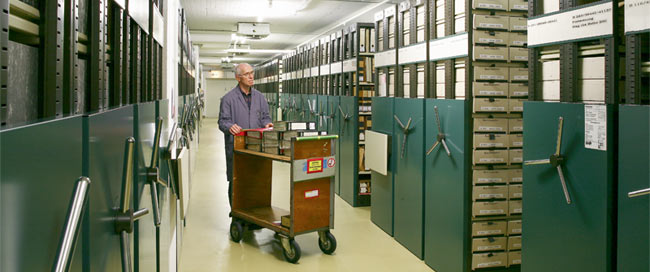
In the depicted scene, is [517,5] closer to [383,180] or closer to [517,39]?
[517,39]

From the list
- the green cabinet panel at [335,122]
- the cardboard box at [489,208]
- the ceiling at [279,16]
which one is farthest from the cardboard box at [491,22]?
the ceiling at [279,16]

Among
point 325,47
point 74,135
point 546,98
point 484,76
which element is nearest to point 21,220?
point 74,135

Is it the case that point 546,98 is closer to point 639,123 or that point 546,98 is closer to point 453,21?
point 639,123

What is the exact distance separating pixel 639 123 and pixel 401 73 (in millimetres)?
2838

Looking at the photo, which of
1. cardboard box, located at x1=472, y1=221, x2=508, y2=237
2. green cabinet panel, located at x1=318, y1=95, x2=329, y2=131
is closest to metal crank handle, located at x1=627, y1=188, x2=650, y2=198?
cardboard box, located at x1=472, y1=221, x2=508, y2=237

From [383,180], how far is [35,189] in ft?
15.4

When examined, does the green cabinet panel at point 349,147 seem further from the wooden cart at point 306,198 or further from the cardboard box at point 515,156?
the cardboard box at point 515,156

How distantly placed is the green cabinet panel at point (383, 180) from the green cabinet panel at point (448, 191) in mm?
773

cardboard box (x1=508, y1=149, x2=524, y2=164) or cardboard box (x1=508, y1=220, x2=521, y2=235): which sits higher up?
cardboard box (x1=508, y1=149, x2=524, y2=164)

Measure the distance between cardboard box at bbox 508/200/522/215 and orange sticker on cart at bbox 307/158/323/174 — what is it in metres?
1.54

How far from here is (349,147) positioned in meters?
6.55

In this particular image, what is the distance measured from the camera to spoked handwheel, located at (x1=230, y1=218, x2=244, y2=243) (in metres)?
4.82

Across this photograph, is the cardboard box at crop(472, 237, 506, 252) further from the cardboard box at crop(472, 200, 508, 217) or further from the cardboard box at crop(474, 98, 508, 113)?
the cardboard box at crop(474, 98, 508, 113)

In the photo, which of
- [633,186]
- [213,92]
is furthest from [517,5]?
[213,92]
